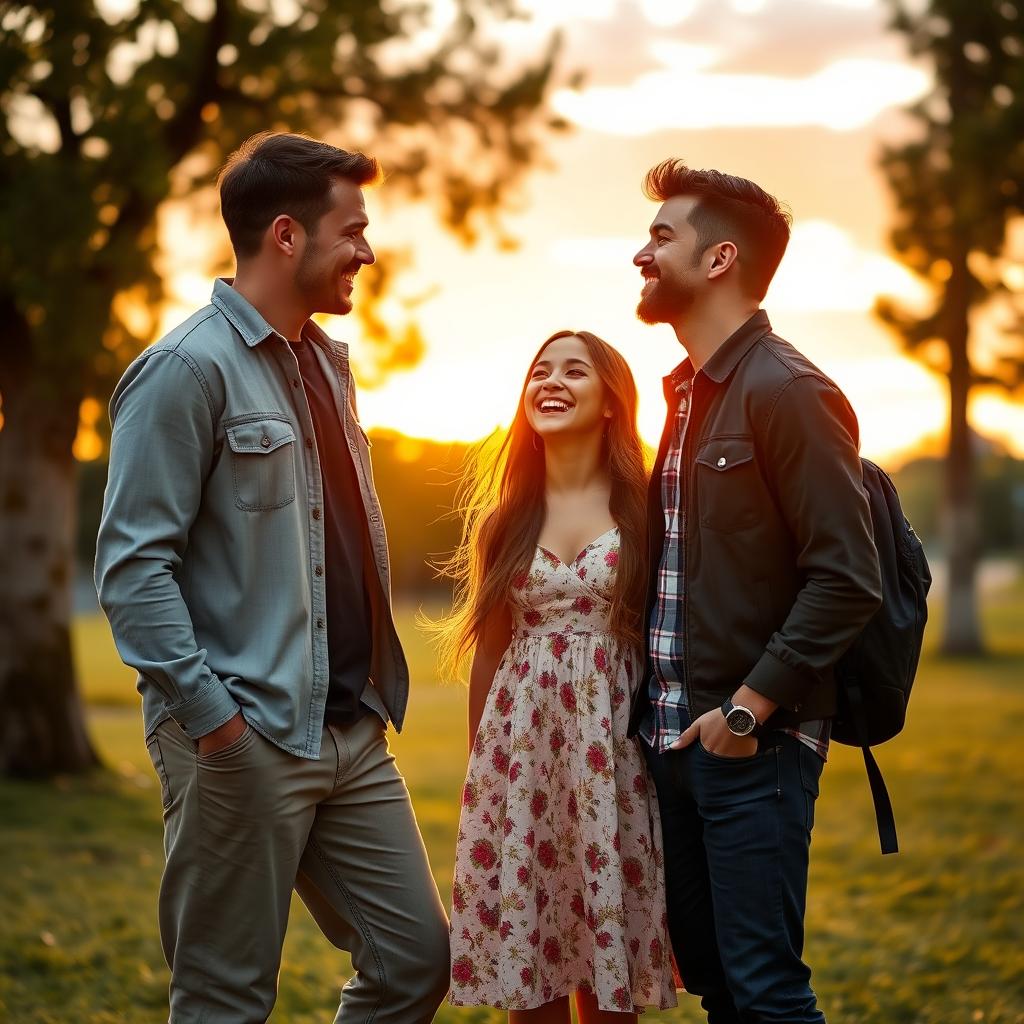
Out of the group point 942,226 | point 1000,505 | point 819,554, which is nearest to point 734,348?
point 819,554

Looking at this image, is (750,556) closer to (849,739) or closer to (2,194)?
(849,739)

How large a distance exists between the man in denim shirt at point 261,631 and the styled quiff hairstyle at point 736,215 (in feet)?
2.59

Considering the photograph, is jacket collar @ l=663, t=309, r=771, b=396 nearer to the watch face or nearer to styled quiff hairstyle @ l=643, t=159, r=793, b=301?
styled quiff hairstyle @ l=643, t=159, r=793, b=301

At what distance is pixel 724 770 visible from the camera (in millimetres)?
3078

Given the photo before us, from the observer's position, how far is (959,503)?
22.5 metres

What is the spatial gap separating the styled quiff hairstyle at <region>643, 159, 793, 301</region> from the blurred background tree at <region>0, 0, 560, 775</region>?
6062 mm

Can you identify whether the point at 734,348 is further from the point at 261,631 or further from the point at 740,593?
the point at 261,631

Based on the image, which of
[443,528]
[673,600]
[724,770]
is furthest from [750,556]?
[443,528]

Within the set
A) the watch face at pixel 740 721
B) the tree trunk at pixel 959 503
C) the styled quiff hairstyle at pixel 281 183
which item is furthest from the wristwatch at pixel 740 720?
the tree trunk at pixel 959 503

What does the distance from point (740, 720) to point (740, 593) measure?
307 millimetres

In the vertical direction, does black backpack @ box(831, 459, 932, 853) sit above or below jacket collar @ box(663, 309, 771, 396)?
below

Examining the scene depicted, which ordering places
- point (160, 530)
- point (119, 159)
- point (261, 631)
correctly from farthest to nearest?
point (119, 159) → point (261, 631) → point (160, 530)

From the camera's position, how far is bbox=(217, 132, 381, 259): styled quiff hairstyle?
3.07m

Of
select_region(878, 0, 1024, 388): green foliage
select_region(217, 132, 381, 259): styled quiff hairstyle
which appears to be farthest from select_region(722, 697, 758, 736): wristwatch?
select_region(878, 0, 1024, 388): green foliage
